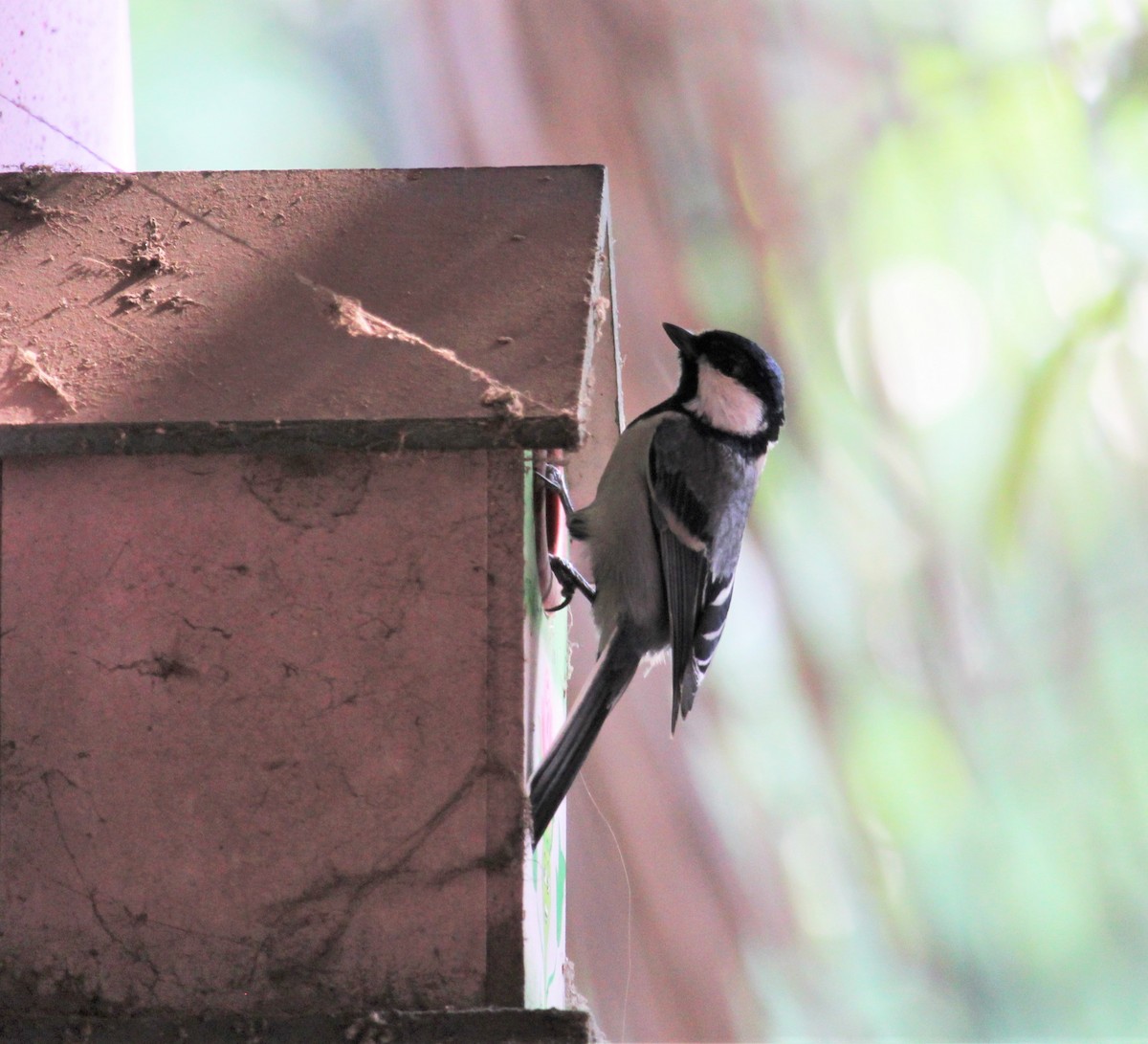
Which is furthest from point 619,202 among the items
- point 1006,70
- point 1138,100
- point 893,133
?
point 1138,100

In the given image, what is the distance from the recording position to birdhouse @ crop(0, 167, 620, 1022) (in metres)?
1.14

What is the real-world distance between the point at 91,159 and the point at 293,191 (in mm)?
858

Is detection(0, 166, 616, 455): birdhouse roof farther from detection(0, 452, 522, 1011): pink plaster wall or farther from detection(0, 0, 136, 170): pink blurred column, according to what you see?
detection(0, 0, 136, 170): pink blurred column

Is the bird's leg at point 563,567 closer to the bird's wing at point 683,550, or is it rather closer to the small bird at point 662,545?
the small bird at point 662,545

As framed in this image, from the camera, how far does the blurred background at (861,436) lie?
334 centimetres

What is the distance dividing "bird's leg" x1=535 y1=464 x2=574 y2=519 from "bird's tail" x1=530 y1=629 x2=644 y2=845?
198 millimetres

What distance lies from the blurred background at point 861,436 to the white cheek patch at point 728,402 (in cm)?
136

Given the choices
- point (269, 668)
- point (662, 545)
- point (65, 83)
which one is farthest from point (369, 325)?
point (65, 83)

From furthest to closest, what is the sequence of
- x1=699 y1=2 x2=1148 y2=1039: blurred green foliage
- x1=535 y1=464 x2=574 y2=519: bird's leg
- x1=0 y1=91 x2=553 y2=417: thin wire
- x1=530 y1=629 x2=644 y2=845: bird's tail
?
x1=699 y1=2 x2=1148 y2=1039: blurred green foliage
x1=535 y1=464 x2=574 y2=519: bird's leg
x1=530 y1=629 x2=644 y2=845: bird's tail
x1=0 y1=91 x2=553 y2=417: thin wire

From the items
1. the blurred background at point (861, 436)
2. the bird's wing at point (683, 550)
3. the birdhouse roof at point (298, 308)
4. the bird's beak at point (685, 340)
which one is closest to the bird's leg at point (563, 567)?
the bird's wing at point (683, 550)

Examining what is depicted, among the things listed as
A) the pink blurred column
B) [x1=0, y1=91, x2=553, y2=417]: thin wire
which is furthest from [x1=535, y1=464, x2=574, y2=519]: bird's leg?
the pink blurred column

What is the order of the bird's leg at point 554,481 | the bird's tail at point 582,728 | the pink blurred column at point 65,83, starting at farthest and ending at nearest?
the pink blurred column at point 65,83, the bird's leg at point 554,481, the bird's tail at point 582,728

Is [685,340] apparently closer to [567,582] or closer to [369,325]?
[567,582]

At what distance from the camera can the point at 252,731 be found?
1164 mm
